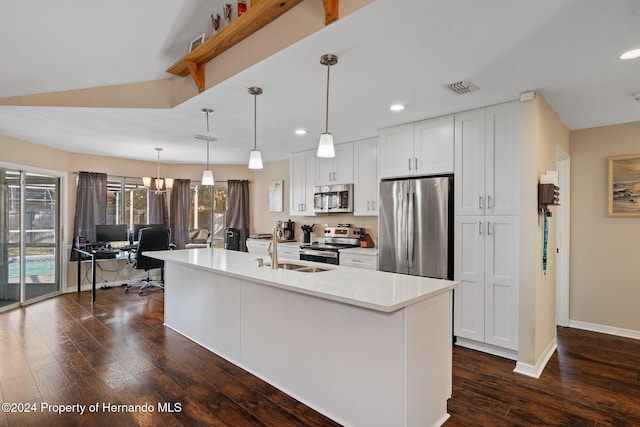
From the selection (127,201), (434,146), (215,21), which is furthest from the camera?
(127,201)

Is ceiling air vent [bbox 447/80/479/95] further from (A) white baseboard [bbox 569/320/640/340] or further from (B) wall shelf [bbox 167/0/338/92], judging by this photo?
(A) white baseboard [bbox 569/320/640/340]

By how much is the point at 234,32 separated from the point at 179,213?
523 centimetres

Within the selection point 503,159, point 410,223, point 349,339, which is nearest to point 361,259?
point 410,223

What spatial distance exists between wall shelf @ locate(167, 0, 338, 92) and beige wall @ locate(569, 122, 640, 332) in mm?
3878

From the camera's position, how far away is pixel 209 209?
7305 millimetres

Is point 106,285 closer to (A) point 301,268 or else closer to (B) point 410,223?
(A) point 301,268

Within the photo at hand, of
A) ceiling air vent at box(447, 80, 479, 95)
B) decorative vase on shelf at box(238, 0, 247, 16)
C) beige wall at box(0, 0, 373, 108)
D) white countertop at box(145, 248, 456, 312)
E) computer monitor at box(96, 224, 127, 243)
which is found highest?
decorative vase on shelf at box(238, 0, 247, 16)

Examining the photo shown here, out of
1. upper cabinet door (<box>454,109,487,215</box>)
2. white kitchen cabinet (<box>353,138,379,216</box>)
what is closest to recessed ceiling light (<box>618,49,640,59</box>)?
upper cabinet door (<box>454,109,487,215</box>)

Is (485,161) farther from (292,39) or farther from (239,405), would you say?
(239,405)

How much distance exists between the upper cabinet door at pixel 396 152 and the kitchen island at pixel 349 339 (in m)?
1.62

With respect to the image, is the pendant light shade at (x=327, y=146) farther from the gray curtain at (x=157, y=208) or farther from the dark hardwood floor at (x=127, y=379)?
the gray curtain at (x=157, y=208)

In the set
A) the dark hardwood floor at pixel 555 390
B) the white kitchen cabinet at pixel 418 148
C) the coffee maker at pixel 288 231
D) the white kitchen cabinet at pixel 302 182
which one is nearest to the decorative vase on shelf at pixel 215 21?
the white kitchen cabinet at pixel 418 148

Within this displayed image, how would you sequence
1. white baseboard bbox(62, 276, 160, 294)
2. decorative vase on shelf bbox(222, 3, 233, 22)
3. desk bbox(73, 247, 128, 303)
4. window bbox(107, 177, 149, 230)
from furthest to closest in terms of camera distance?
window bbox(107, 177, 149, 230)
white baseboard bbox(62, 276, 160, 294)
desk bbox(73, 247, 128, 303)
decorative vase on shelf bbox(222, 3, 233, 22)

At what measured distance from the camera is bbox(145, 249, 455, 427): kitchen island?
1.88 metres
